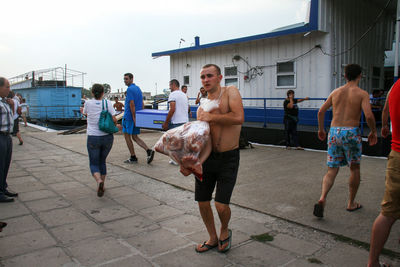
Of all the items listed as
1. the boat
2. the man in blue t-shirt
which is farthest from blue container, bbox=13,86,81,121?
the man in blue t-shirt

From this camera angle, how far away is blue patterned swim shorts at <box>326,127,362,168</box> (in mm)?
4020

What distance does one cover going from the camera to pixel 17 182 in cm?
602

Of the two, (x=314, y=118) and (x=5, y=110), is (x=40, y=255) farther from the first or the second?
(x=314, y=118)

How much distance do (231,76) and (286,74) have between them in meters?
2.44

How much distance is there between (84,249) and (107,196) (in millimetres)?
1901

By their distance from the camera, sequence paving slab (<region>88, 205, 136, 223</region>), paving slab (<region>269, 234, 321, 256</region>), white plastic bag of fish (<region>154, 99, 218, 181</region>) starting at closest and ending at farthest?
white plastic bag of fish (<region>154, 99, 218, 181</region>)
paving slab (<region>269, 234, 321, 256</region>)
paving slab (<region>88, 205, 136, 223</region>)

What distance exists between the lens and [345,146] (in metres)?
4.04

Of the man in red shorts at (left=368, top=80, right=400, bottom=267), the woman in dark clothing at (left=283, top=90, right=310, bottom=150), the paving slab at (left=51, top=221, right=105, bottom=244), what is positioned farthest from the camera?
the woman in dark clothing at (left=283, top=90, right=310, bottom=150)

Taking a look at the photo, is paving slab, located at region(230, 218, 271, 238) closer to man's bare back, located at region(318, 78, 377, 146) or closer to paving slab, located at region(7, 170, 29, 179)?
man's bare back, located at region(318, 78, 377, 146)

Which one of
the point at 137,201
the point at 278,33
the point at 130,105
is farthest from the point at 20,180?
the point at 278,33

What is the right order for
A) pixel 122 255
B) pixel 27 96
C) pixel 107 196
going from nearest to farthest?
1. pixel 122 255
2. pixel 107 196
3. pixel 27 96

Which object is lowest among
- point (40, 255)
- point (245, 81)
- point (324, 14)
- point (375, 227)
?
point (40, 255)

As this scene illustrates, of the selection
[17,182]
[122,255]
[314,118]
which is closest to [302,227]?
[122,255]

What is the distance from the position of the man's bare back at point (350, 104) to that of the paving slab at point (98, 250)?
9.46 feet
